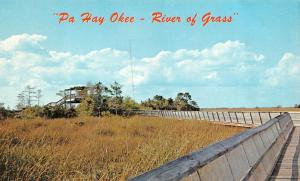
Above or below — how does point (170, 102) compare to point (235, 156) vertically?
above

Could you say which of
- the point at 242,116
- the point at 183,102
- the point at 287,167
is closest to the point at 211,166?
the point at 287,167

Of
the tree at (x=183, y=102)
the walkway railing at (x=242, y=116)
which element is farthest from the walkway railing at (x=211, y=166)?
the tree at (x=183, y=102)

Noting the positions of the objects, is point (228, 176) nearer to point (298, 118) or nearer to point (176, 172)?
point (176, 172)

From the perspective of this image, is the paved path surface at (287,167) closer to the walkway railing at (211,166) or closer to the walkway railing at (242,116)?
the walkway railing at (211,166)

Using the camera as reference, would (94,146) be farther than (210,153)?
Yes

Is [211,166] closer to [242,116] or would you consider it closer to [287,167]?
[287,167]

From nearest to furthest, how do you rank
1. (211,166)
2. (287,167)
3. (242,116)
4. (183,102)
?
(211,166)
(287,167)
(242,116)
(183,102)

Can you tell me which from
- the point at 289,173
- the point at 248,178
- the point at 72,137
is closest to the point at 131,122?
the point at 72,137

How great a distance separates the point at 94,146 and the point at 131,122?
15.2 m

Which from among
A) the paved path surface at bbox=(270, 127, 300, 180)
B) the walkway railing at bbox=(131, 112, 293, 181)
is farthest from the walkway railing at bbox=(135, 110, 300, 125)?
the walkway railing at bbox=(131, 112, 293, 181)

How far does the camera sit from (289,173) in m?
9.11

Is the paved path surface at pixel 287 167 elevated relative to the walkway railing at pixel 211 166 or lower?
lower

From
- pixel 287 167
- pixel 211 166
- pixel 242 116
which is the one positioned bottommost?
pixel 287 167

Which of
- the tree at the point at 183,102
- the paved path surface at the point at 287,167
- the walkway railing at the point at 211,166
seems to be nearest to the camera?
the walkway railing at the point at 211,166
